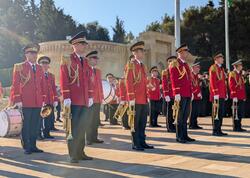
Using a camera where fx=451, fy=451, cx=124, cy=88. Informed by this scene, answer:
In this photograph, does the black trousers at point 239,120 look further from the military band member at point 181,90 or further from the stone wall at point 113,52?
the stone wall at point 113,52

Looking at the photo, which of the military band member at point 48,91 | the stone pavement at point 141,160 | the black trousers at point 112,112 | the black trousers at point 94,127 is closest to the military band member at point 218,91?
the stone pavement at point 141,160

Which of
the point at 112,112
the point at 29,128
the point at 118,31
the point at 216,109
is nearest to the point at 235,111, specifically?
the point at 216,109

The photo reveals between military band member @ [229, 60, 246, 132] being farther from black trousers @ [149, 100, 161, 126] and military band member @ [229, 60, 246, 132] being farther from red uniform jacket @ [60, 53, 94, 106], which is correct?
red uniform jacket @ [60, 53, 94, 106]

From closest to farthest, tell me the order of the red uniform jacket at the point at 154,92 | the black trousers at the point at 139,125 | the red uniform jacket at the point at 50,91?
1. the black trousers at the point at 139,125
2. the red uniform jacket at the point at 50,91
3. the red uniform jacket at the point at 154,92

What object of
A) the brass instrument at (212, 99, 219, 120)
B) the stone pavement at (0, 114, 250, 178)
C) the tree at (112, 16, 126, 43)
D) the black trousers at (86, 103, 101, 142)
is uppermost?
the tree at (112, 16, 126, 43)

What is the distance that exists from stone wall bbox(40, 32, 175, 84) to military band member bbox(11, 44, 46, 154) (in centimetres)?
2524

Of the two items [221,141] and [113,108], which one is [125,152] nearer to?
[221,141]

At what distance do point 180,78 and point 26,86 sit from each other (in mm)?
3187

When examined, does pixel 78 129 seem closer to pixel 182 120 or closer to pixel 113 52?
pixel 182 120

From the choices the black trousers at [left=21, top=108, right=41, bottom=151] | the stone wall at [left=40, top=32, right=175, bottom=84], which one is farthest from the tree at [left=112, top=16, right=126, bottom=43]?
the black trousers at [left=21, top=108, right=41, bottom=151]

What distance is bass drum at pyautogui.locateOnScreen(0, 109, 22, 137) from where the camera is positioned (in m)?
10.8

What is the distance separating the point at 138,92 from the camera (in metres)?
8.72

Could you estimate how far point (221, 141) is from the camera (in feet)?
31.3

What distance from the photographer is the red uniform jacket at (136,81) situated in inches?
341
